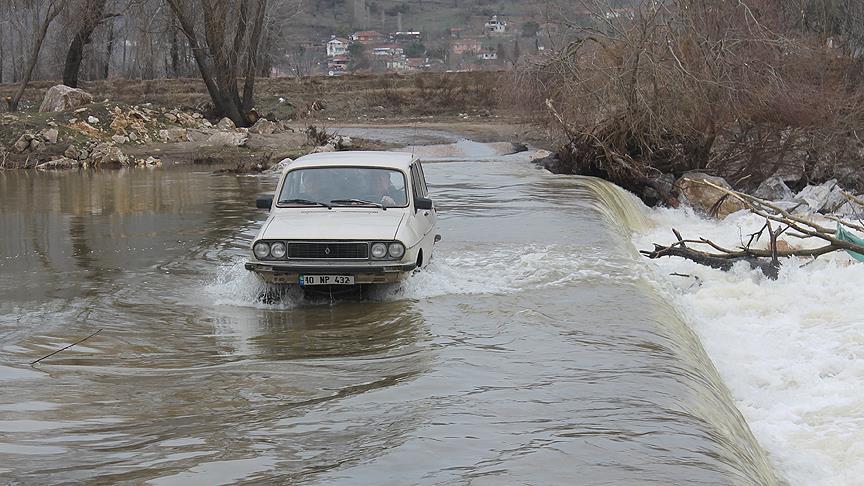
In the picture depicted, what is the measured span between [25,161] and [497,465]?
30370 mm

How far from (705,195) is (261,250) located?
17232 millimetres

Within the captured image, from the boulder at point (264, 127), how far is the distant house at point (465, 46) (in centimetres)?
9188

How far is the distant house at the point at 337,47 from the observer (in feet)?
462

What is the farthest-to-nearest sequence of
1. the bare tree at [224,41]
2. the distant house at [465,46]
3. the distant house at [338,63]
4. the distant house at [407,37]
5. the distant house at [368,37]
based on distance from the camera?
the distant house at [407,37], the distant house at [368,37], the distant house at [465,46], the distant house at [338,63], the bare tree at [224,41]

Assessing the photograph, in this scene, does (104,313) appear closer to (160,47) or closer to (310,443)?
(310,443)

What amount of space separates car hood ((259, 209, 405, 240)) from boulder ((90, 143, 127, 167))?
77.7 feet

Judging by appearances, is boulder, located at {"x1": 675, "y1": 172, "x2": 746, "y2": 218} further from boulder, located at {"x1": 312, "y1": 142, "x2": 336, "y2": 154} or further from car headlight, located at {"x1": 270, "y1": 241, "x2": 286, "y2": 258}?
car headlight, located at {"x1": 270, "y1": 241, "x2": 286, "y2": 258}

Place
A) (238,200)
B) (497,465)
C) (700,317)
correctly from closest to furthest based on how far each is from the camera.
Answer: (497,465)
(700,317)
(238,200)

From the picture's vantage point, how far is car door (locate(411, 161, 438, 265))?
12430mm

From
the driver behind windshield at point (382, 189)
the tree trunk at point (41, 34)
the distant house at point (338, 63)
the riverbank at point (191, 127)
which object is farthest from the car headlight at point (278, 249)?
the distant house at point (338, 63)

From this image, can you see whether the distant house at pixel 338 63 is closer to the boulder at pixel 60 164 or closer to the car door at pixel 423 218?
the boulder at pixel 60 164

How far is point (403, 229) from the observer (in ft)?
38.0

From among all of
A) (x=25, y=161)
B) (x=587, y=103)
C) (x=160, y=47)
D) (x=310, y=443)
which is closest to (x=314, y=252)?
(x=310, y=443)

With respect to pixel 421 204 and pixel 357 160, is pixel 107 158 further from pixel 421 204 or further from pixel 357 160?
pixel 421 204
